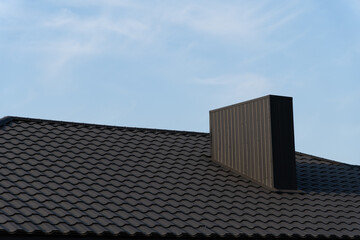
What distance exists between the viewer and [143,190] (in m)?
14.0

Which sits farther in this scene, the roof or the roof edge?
the roof edge

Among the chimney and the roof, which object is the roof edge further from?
the chimney

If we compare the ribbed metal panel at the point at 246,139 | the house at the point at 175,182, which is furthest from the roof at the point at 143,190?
the ribbed metal panel at the point at 246,139

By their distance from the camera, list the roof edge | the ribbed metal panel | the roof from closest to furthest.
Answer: the roof → the ribbed metal panel → the roof edge

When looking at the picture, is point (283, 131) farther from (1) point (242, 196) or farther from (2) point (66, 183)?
(2) point (66, 183)

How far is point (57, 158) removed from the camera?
15008 millimetres

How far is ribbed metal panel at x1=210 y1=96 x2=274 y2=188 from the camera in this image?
54.0 ft

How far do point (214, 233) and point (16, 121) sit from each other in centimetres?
770

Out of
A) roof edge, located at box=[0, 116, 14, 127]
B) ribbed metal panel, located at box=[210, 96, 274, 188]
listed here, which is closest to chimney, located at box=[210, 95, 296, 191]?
ribbed metal panel, located at box=[210, 96, 274, 188]

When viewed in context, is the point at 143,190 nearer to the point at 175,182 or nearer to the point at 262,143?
the point at 175,182

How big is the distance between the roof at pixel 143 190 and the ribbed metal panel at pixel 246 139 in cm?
39

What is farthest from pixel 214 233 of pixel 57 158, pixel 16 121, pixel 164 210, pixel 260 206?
pixel 16 121

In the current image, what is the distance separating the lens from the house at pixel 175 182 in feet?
39.4

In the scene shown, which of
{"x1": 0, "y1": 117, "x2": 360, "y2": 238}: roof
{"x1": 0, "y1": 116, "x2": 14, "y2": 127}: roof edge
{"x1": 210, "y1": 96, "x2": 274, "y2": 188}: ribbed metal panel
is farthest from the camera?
{"x1": 0, "y1": 116, "x2": 14, "y2": 127}: roof edge
